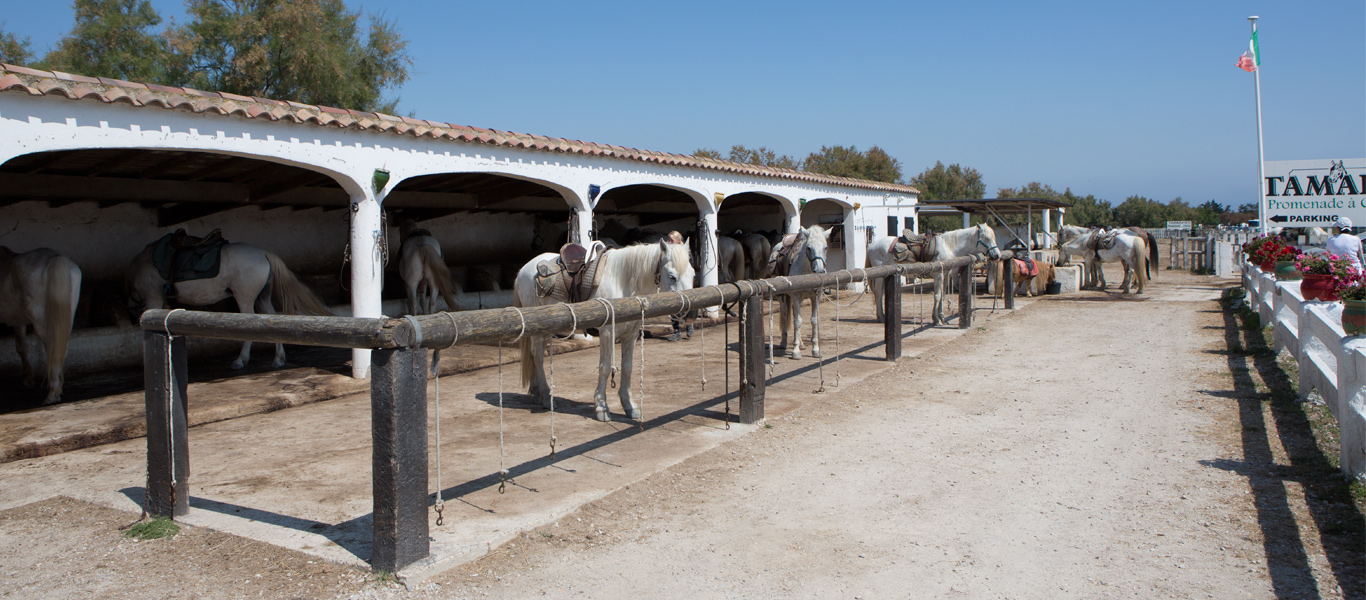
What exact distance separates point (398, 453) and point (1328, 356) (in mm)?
7133

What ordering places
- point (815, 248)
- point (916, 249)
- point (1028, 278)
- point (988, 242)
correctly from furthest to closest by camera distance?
point (1028, 278) < point (988, 242) < point (916, 249) < point (815, 248)

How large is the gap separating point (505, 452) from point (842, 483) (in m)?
2.20

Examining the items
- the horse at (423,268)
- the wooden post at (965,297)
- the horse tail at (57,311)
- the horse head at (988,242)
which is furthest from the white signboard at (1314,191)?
the horse tail at (57,311)

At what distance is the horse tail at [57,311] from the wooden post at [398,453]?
17.1 ft

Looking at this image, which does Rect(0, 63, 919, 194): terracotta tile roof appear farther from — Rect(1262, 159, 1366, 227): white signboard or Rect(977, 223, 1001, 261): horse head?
Rect(1262, 159, 1366, 227): white signboard

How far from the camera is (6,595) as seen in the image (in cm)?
321

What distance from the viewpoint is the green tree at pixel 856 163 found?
38.5 meters

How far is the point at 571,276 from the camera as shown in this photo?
622 centimetres

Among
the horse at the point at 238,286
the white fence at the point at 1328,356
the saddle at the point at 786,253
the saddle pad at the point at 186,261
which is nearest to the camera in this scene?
the white fence at the point at 1328,356

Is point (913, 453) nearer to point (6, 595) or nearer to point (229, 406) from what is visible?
point (6, 595)

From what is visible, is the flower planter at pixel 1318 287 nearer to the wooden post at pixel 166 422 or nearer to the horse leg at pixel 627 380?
the horse leg at pixel 627 380

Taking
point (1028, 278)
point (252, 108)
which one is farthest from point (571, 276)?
point (1028, 278)

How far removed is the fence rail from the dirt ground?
241mm

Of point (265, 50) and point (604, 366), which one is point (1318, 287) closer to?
point (604, 366)
